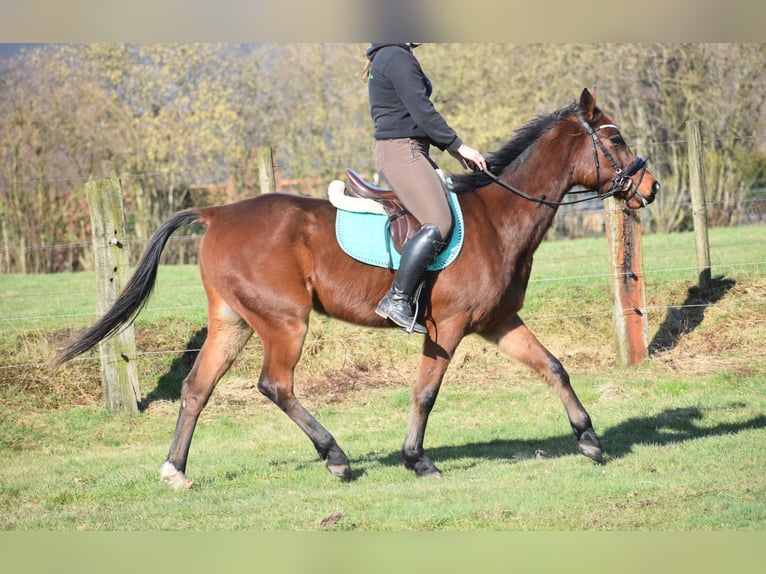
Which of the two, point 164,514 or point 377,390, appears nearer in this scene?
point 164,514

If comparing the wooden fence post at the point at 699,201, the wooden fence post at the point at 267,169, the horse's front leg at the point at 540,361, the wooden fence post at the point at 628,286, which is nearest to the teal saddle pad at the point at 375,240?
the horse's front leg at the point at 540,361

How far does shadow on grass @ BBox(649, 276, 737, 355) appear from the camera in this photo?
10.8 metres

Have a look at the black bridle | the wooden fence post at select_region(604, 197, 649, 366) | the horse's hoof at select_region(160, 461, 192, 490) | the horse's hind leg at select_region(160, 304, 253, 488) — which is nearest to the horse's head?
the black bridle

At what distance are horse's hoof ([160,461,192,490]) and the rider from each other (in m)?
1.98

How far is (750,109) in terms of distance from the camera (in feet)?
65.1

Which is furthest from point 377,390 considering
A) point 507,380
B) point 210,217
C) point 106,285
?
point 210,217

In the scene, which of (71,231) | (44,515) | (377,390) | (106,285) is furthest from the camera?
(71,231)

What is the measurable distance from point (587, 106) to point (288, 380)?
10.4ft

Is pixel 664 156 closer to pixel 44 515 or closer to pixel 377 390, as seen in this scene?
pixel 377 390

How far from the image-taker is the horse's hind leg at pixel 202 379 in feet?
22.0

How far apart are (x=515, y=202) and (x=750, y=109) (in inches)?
603

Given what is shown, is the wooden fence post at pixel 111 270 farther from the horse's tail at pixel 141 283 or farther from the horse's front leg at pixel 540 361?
the horse's front leg at pixel 540 361

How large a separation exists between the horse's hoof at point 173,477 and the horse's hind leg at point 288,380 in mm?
933

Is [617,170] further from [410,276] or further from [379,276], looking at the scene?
[379,276]
